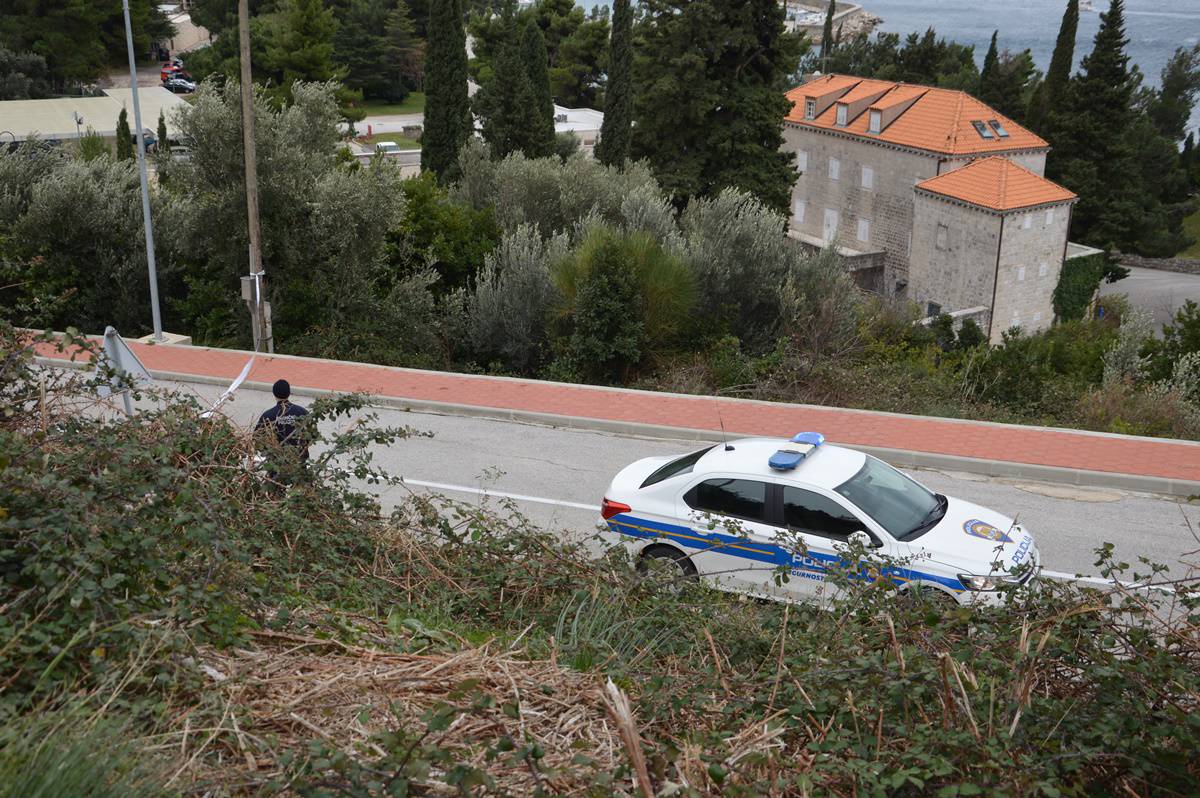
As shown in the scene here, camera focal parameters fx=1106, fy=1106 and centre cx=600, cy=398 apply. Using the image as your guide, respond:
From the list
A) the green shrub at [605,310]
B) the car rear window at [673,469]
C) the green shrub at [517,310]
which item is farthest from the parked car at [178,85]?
the car rear window at [673,469]

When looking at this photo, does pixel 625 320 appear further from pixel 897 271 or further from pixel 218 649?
pixel 897 271

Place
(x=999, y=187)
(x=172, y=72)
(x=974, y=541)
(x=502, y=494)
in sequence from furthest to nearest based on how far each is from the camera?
(x=172, y=72)
(x=999, y=187)
(x=502, y=494)
(x=974, y=541)

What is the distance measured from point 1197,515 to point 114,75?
8451 centimetres

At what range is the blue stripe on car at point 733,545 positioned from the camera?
812 cm

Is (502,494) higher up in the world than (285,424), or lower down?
lower down

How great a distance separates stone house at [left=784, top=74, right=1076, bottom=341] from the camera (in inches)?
1635

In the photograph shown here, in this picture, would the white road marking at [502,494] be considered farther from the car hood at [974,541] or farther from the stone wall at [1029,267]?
the stone wall at [1029,267]

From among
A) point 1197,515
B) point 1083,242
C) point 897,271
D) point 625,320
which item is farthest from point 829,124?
point 1197,515

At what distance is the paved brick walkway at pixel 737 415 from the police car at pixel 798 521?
4312 mm

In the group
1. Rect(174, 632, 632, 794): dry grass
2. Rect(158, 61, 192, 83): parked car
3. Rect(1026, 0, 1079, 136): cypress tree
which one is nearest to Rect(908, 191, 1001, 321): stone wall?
Rect(1026, 0, 1079, 136): cypress tree

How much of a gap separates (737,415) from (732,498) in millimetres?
5735

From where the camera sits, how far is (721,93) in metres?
39.0

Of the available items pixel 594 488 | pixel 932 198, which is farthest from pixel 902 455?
pixel 932 198

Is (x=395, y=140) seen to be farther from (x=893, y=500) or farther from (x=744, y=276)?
(x=893, y=500)
